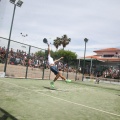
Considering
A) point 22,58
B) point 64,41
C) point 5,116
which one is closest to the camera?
point 5,116

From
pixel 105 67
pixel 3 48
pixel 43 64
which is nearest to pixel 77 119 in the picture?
pixel 3 48

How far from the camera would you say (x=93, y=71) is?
1142 inches

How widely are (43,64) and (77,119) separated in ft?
46.0

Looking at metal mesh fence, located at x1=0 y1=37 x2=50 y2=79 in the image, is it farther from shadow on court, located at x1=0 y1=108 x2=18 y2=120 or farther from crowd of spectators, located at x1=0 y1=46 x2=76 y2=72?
shadow on court, located at x1=0 y1=108 x2=18 y2=120

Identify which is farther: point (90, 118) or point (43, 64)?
point (43, 64)

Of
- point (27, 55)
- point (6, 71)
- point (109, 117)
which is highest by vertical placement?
point (27, 55)

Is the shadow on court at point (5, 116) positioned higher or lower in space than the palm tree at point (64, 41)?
lower

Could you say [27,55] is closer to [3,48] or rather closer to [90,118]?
[3,48]

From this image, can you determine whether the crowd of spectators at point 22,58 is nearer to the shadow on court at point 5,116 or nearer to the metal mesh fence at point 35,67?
the metal mesh fence at point 35,67

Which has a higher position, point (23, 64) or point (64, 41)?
point (64, 41)

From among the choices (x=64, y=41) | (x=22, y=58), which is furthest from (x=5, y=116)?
(x=64, y=41)

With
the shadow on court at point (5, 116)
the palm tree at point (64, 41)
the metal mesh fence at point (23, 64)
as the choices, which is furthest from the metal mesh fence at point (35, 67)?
the palm tree at point (64, 41)

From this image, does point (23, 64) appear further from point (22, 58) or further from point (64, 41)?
point (64, 41)

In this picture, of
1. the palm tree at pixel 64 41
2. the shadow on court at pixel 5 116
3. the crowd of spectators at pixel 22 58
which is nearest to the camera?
the shadow on court at pixel 5 116
